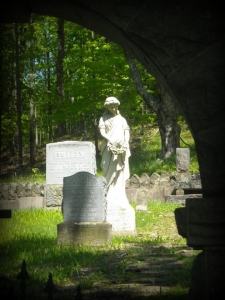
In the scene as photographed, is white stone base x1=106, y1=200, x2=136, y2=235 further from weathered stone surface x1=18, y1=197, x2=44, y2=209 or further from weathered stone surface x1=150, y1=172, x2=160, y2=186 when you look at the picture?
weathered stone surface x1=150, y1=172, x2=160, y2=186

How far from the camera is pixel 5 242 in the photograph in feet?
31.2

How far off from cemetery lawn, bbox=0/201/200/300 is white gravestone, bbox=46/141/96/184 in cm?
458

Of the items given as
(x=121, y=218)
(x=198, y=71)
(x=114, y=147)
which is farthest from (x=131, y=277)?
(x=114, y=147)

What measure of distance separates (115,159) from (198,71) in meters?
8.39

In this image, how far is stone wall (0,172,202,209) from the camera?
16.9 m

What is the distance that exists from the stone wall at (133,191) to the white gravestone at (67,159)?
1.42ft

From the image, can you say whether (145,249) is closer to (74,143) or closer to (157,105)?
(74,143)

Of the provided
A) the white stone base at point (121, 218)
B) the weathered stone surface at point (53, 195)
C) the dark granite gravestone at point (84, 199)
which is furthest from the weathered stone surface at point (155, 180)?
the dark granite gravestone at point (84, 199)

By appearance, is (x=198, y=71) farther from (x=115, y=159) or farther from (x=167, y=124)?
(x=167, y=124)

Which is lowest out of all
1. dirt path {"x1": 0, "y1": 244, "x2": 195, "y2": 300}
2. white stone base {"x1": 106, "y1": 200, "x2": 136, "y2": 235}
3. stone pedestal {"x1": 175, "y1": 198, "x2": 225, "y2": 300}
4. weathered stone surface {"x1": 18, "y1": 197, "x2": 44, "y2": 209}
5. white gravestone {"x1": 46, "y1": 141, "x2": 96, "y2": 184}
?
dirt path {"x1": 0, "y1": 244, "x2": 195, "y2": 300}

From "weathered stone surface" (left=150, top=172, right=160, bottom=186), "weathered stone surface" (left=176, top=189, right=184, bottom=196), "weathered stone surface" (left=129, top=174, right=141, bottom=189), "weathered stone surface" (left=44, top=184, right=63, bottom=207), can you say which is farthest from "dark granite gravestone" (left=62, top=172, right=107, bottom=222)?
"weathered stone surface" (left=150, top=172, right=160, bottom=186)

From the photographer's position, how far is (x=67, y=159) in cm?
1709

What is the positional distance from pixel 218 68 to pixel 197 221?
0.99m

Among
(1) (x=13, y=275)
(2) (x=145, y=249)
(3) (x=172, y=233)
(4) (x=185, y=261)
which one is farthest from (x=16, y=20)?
(3) (x=172, y=233)
